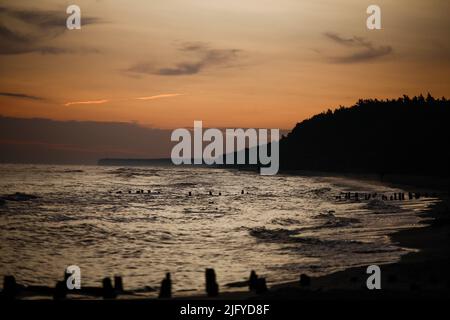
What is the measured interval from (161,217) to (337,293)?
118ft

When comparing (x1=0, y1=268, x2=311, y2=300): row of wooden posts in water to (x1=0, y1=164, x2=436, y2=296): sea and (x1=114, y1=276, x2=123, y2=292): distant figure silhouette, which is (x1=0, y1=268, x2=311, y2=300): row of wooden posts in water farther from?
(x1=0, y1=164, x2=436, y2=296): sea

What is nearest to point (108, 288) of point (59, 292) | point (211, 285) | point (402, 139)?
point (59, 292)

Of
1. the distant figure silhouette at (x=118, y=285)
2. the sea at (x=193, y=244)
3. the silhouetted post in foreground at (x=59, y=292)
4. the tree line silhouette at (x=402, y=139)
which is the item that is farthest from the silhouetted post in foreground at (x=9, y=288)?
the tree line silhouette at (x=402, y=139)

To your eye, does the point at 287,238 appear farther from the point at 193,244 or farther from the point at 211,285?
the point at 211,285

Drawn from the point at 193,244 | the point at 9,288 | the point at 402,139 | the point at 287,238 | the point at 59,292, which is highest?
the point at 402,139

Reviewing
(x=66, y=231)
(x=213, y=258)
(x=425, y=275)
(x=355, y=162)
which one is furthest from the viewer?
(x=355, y=162)

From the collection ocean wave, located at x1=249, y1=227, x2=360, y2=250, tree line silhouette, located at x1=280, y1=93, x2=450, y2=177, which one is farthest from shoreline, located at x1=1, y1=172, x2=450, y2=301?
tree line silhouette, located at x1=280, y1=93, x2=450, y2=177

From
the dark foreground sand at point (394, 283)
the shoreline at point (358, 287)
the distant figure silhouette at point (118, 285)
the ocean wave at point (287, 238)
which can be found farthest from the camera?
the ocean wave at point (287, 238)

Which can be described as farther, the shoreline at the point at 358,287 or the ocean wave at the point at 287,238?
the ocean wave at the point at 287,238

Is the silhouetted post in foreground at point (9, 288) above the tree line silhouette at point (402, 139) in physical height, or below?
below

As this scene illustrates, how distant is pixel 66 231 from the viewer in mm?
37719

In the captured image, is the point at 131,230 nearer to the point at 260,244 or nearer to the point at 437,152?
the point at 260,244

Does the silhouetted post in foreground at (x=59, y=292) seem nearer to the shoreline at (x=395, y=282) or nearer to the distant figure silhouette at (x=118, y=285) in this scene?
the distant figure silhouette at (x=118, y=285)
